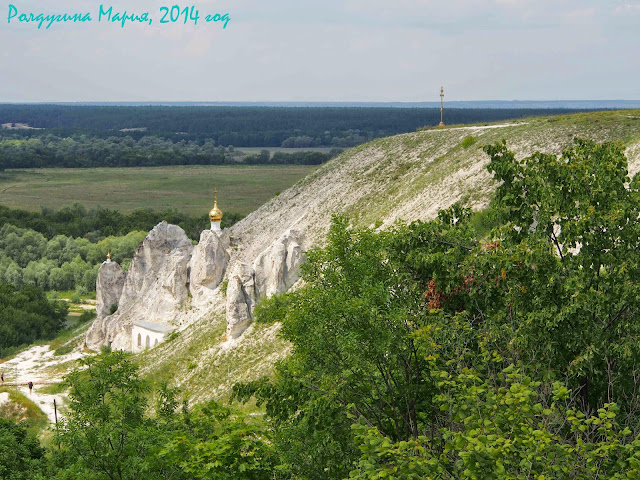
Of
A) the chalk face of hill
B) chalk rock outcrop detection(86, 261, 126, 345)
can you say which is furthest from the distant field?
the chalk face of hill

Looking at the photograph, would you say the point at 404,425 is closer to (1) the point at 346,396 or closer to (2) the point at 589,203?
(1) the point at 346,396

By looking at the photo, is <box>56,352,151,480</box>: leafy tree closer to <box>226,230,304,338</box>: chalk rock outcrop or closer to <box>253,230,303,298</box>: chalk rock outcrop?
<box>226,230,304,338</box>: chalk rock outcrop

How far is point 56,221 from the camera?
117m

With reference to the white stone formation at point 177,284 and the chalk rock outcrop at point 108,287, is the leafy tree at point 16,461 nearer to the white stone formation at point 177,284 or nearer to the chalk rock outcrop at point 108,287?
the white stone formation at point 177,284

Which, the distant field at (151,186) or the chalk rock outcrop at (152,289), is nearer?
the chalk rock outcrop at (152,289)

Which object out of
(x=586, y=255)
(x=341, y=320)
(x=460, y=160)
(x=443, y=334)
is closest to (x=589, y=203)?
(x=586, y=255)

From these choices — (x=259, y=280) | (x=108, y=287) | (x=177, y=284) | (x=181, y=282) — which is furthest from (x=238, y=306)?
(x=108, y=287)

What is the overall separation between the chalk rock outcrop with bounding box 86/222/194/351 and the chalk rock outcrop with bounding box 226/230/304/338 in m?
7.20

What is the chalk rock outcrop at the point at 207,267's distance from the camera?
4228 cm

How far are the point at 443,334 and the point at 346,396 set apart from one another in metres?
2.19

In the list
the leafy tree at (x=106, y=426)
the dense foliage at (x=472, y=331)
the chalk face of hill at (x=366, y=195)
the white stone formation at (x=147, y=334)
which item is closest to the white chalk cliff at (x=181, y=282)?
the white stone formation at (x=147, y=334)

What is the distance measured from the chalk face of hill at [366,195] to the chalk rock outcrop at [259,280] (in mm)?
757

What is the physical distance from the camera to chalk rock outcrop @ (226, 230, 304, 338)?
35125 millimetres

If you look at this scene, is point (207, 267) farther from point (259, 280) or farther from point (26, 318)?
point (26, 318)
